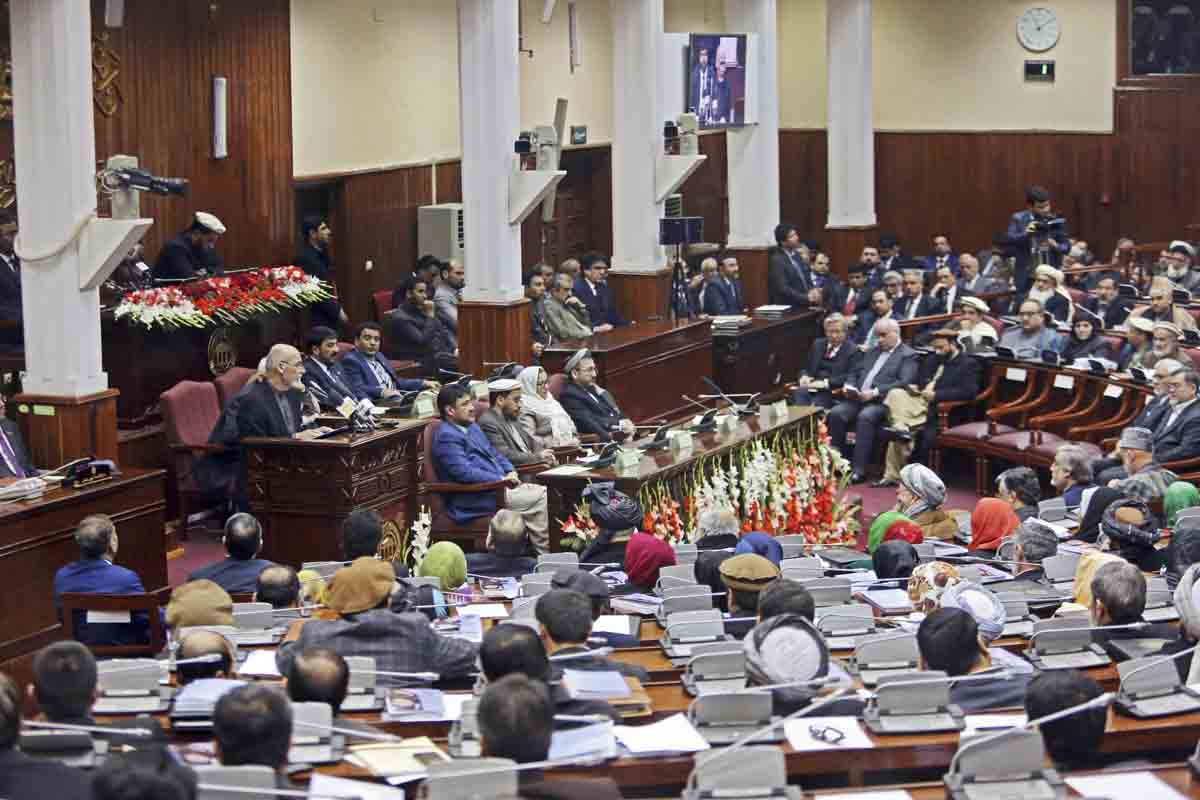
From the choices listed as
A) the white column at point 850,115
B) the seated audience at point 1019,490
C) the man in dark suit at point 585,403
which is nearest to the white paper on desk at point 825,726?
the seated audience at point 1019,490

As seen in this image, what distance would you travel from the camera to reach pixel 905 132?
2256 cm

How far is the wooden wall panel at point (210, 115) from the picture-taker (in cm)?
1406

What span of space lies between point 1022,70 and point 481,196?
9.82 meters

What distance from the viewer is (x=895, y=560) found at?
8188 mm

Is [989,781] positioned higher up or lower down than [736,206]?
lower down

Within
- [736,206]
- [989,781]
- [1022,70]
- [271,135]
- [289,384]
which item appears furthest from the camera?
[1022,70]

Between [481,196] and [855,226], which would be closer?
[481,196]

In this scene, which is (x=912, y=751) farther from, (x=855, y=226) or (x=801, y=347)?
(x=855, y=226)

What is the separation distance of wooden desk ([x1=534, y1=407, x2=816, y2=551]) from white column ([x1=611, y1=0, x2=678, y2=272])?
477 centimetres

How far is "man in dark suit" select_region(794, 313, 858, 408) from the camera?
15172mm

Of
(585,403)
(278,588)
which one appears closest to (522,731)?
(278,588)

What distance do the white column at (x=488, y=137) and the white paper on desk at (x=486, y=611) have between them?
6.83m

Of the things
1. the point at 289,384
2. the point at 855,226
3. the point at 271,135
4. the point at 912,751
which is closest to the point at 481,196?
the point at 271,135

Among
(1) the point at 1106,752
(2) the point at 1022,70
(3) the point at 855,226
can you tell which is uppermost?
(2) the point at 1022,70
